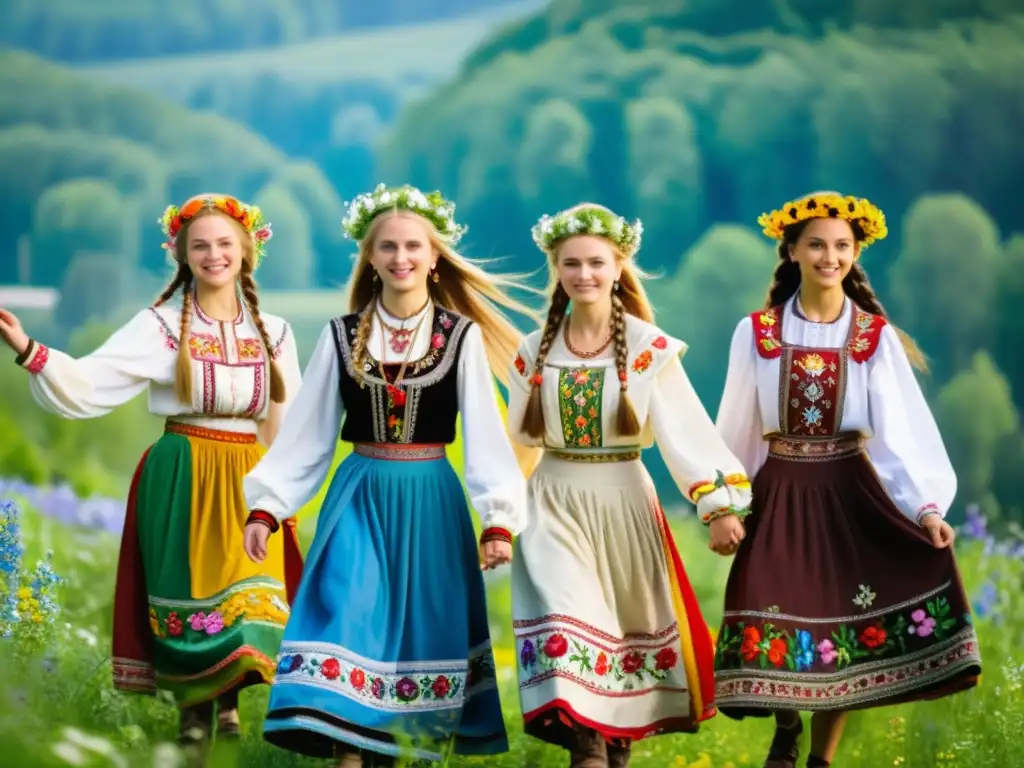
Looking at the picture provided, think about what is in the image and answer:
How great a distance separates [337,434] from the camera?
15.4ft

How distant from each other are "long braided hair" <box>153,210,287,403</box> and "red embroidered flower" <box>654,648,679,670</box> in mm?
1531

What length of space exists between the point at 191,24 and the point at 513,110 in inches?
96.0

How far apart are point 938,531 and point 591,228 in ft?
4.46

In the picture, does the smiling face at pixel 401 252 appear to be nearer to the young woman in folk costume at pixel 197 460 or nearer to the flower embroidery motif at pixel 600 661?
the young woman in folk costume at pixel 197 460

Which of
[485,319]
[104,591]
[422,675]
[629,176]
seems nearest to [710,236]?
[629,176]

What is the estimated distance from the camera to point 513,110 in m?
11.3

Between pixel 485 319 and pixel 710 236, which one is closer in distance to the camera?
pixel 485 319

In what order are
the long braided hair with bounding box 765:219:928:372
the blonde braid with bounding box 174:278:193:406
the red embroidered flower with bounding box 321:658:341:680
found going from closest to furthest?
the red embroidered flower with bounding box 321:658:341:680, the long braided hair with bounding box 765:219:928:372, the blonde braid with bounding box 174:278:193:406

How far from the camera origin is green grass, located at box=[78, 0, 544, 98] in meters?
11.5

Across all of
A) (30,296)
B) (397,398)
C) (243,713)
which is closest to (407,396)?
(397,398)

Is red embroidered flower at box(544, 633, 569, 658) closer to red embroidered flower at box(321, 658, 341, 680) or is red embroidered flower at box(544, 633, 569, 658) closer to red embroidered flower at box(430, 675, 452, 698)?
red embroidered flower at box(430, 675, 452, 698)

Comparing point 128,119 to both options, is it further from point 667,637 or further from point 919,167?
point 667,637

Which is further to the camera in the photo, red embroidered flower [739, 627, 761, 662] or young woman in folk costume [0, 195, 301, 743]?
young woman in folk costume [0, 195, 301, 743]

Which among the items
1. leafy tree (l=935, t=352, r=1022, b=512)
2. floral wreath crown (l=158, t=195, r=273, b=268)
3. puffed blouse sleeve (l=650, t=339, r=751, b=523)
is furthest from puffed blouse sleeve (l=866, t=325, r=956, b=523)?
Result: leafy tree (l=935, t=352, r=1022, b=512)
